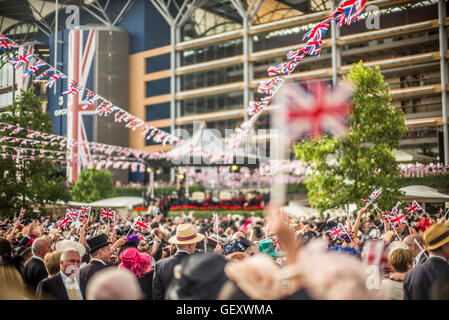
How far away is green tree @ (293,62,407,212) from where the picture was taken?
53.0ft

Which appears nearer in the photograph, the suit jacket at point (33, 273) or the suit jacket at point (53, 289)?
the suit jacket at point (53, 289)

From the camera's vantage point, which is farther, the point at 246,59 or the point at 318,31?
the point at 246,59

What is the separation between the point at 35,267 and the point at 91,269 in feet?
2.60

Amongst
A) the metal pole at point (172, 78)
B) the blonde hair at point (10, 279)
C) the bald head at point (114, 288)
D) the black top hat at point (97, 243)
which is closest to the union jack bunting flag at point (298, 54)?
the black top hat at point (97, 243)

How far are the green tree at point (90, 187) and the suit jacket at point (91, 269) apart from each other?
3321 cm

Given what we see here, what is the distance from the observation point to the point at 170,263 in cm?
472

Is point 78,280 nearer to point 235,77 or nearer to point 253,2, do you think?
point 253,2

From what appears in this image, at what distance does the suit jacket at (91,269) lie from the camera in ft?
16.3

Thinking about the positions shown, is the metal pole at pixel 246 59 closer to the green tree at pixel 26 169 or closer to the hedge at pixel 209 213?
Answer: the hedge at pixel 209 213

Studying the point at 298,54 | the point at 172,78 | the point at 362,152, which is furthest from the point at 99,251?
the point at 172,78

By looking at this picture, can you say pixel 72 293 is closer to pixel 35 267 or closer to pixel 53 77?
pixel 35 267

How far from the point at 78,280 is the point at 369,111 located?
46.3ft

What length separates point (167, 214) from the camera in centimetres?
2462

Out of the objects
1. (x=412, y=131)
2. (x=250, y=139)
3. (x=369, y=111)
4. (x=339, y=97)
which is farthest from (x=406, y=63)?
(x=339, y=97)
